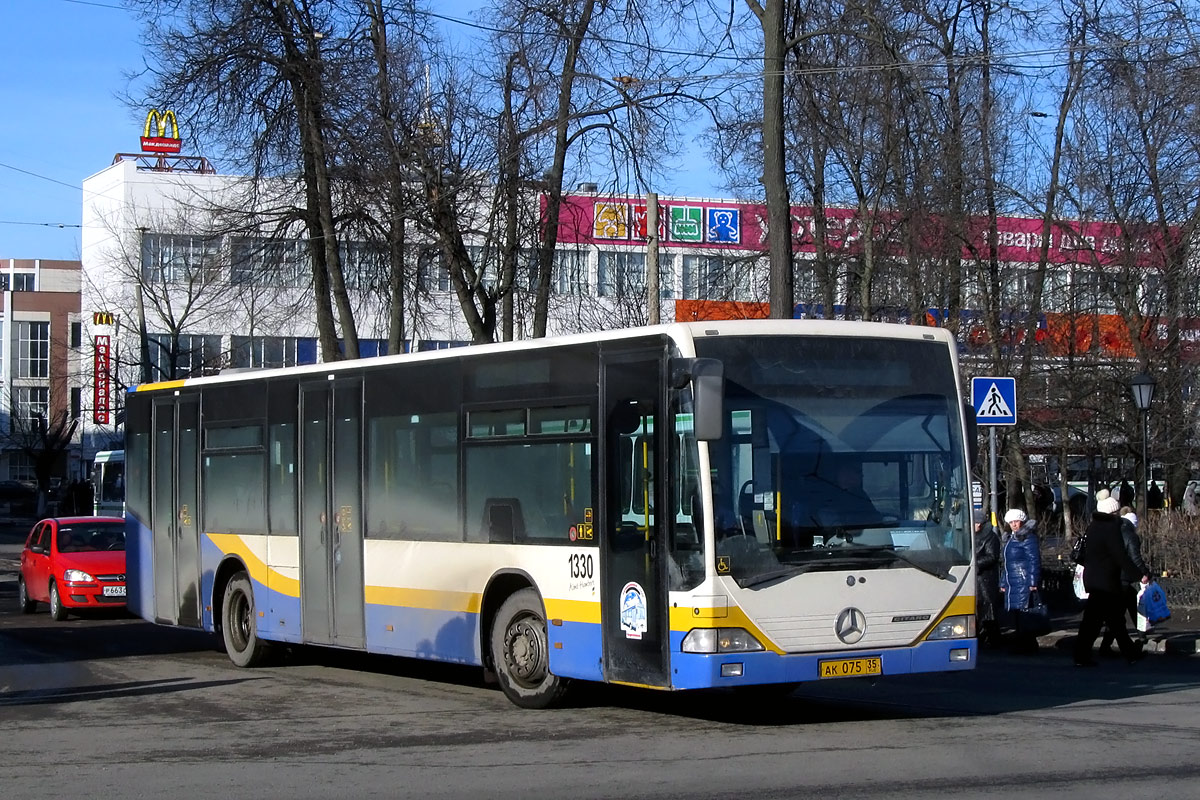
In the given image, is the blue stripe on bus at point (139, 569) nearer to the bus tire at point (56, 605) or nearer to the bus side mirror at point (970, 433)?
the bus tire at point (56, 605)

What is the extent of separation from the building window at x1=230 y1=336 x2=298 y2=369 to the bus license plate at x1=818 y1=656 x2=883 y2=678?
4785cm

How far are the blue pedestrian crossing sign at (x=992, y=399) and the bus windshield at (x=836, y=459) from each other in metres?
7.26

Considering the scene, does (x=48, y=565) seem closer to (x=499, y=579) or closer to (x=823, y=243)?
(x=499, y=579)

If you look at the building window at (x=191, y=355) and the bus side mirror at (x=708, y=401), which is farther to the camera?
the building window at (x=191, y=355)

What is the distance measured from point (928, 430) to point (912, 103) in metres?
11.0

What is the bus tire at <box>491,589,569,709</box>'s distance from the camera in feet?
38.9

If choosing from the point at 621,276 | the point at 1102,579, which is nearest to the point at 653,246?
the point at 1102,579

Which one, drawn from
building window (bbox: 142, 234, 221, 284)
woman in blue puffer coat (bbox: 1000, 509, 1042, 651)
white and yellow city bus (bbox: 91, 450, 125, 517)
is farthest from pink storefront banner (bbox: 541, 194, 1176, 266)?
white and yellow city bus (bbox: 91, 450, 125, 517)

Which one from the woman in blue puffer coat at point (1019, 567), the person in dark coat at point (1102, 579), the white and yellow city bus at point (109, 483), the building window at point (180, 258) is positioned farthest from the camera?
the white and yellow city bus at point (109, 483)

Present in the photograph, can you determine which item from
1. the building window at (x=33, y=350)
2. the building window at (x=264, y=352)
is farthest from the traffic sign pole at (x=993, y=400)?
the building window at (x=33, y=350)

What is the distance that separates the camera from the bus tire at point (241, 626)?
16.0 metres

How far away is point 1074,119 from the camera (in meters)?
29.9

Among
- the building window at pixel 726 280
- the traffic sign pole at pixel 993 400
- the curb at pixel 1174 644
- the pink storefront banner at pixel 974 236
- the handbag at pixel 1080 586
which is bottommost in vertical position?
the curb at pixel 1174 644

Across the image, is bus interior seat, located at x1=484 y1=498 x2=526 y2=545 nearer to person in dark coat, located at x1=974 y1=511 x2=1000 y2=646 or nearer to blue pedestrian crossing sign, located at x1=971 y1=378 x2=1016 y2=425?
person in dark coat, located at x1=974 y1=511 x2=1000 y2=646
